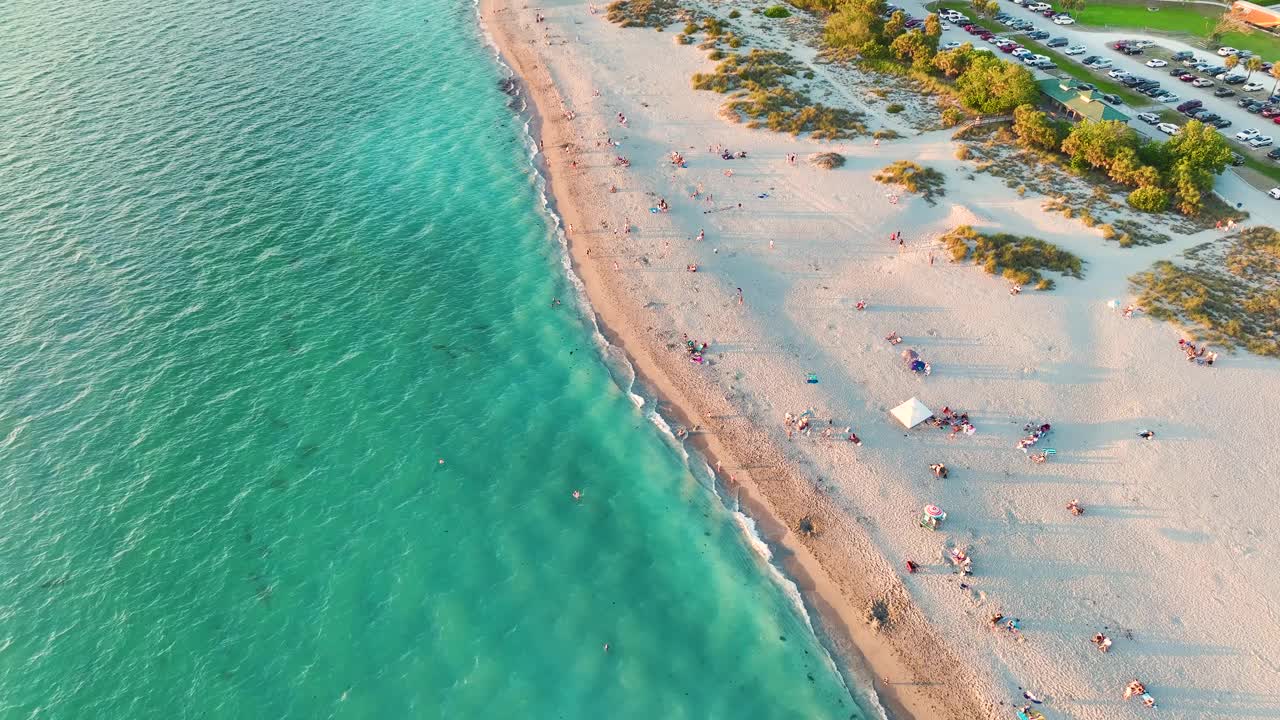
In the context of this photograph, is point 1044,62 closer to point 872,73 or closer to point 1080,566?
point 872,73

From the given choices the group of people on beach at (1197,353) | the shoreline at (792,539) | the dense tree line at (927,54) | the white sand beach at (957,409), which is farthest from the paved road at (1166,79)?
the shoreline at (792,539)

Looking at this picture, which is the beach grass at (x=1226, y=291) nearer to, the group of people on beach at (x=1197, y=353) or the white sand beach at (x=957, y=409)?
the group of people on beach at (x=1197, y=353)

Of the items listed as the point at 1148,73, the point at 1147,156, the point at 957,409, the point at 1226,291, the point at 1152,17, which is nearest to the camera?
the point at 957,409

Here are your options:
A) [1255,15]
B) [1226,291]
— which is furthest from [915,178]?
[1255,15]

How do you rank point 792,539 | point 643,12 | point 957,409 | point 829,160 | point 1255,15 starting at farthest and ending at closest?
1. point 643,12
2. point 1255,15
3. point 829,160
4. point 957,409
5. point 792,539

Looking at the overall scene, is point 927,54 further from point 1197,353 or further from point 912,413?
point 912,413

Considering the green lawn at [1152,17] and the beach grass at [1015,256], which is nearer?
the beach grass at [1015,256]
